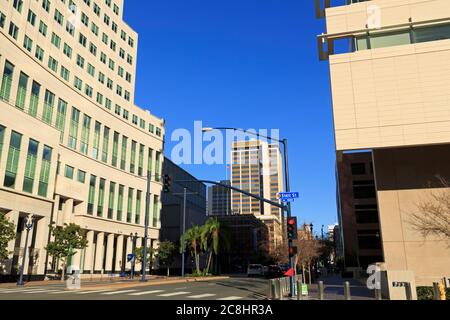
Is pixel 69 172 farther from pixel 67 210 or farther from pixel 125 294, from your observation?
pixel 125 294

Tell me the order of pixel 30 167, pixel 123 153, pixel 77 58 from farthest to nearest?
pixel 123 153, pixel 77 58, pixel 30 167

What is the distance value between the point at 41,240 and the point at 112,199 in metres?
18.1

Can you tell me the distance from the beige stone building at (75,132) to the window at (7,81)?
3.8 inches

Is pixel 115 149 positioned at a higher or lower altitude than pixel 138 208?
higher

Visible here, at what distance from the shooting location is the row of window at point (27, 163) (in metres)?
36.8

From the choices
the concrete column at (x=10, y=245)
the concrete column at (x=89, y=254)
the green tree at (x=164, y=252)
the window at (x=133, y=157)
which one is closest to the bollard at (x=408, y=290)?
the concrete column at (x=10, y=245)

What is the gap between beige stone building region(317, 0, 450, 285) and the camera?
80.6ft

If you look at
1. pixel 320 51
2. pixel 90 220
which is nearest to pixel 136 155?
pixel 90 220

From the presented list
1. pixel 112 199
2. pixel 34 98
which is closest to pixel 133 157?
pixel 112 199

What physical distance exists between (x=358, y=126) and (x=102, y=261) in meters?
42.9

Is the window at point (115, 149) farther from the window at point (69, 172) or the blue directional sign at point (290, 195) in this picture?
the blue directional sign at point (290, 195)

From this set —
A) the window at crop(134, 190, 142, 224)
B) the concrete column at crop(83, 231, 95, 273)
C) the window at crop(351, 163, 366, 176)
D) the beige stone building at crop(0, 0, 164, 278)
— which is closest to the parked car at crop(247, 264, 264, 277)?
the beige stone building at crop(0, 0, 164, 278)

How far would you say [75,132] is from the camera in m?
51.2

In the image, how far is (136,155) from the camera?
65.2 metres
